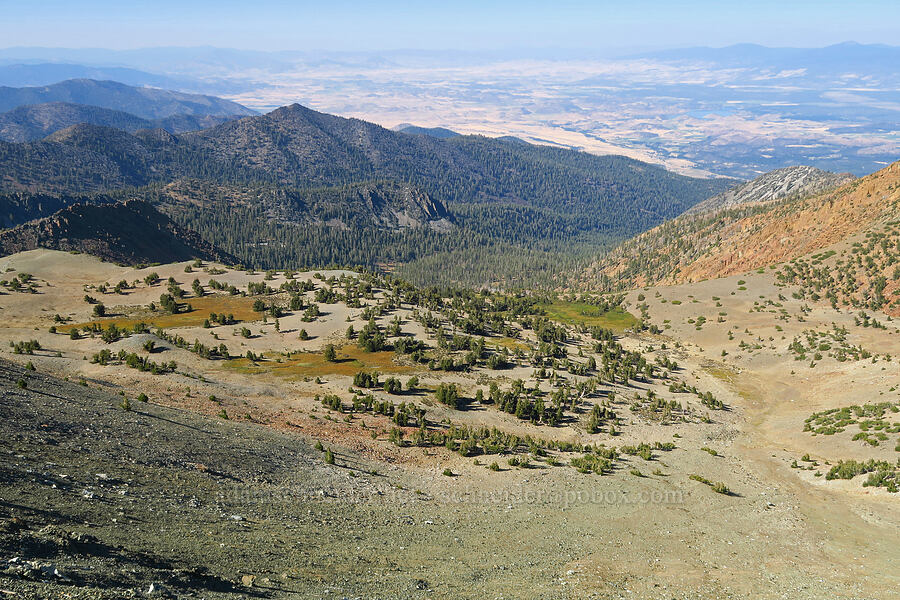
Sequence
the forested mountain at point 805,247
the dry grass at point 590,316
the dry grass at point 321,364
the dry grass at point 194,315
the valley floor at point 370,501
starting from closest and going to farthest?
the valley floor at point 370,501 < the dry grass at point 321,364 < the dry grass at point 194,315 < the forested mountain at point 805,247 < the dry grass at point 590,316

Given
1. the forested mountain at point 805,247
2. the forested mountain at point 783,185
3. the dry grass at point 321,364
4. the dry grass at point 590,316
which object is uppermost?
the forested mountain at point 783,185

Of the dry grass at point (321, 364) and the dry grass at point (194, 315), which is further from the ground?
the dry grass at point (194, 315)

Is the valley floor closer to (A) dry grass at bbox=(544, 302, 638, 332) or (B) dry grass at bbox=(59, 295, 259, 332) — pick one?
(B) dry grass at bbox=(59, 295, 259, 332)

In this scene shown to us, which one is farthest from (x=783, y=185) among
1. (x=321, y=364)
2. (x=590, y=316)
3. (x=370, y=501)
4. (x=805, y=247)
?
(x=370, y=501)

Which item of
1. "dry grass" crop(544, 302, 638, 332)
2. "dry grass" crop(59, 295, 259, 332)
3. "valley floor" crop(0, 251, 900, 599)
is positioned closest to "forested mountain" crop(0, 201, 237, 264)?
"dry grass" crop(59, 295, 259, 332)

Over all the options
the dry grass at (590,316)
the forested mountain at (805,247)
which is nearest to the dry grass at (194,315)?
the dry grass at (590,316)

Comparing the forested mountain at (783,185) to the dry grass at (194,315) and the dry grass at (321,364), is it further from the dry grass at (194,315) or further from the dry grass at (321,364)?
the dry grass at (194,315)
